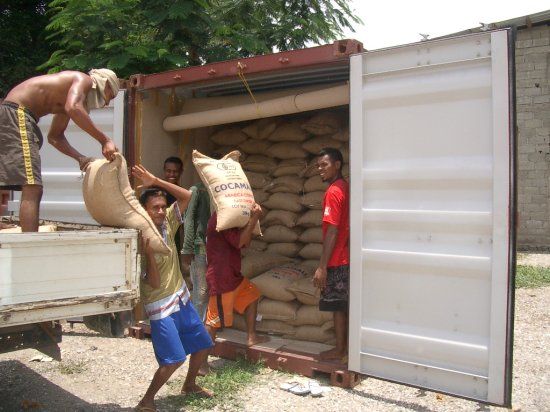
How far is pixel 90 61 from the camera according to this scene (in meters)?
7.05

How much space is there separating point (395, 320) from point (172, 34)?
5308 millimetres

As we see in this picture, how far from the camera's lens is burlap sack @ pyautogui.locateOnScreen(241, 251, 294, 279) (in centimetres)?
507

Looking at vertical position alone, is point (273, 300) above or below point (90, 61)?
below

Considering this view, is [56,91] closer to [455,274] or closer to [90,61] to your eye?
[455,274]

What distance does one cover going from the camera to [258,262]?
5137mm

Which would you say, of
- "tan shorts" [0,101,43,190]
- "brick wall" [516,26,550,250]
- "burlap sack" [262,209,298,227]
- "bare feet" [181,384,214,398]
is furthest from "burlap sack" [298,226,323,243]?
"brick wall" [516,26,550,250]

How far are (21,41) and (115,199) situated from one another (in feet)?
29.0

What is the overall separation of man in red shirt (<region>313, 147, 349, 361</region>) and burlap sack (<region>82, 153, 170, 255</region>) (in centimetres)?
124

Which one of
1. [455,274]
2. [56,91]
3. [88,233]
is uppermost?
[56,91]

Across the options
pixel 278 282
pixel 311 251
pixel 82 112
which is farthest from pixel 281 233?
pixel 82 112

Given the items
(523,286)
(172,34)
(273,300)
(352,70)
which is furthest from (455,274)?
(172,34)

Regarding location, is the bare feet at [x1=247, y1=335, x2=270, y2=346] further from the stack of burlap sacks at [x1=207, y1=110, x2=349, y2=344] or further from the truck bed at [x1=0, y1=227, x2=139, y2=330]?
the truck bed at [x1=0, y1=227, x2=139, y2=330]

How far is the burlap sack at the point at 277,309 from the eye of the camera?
4.76 meters

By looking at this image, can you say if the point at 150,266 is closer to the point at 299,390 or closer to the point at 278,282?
the point at 299,390
